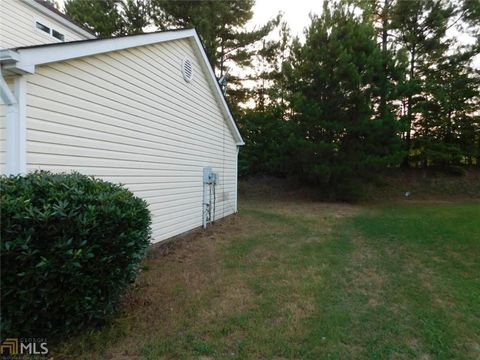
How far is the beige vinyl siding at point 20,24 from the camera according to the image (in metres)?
5.82

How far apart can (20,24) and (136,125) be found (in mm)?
3790

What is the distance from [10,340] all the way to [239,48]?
59.0 feet

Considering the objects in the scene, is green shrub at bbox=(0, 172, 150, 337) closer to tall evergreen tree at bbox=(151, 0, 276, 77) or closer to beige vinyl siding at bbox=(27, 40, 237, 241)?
beige vinyl siding at bbox=(27, 40, 237, 241)

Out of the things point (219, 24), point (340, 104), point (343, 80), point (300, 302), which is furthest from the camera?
point (219, 24)

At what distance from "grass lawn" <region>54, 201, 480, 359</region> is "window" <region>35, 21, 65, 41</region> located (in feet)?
18.8

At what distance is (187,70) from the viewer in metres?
6.84

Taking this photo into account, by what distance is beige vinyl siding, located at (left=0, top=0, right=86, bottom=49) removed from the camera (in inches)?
229

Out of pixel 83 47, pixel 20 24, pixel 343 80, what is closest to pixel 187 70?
pixel 83 47

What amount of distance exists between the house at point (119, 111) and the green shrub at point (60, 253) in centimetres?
117

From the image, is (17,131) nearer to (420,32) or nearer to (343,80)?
(343,80)

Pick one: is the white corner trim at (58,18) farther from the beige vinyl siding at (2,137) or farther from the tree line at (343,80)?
the tree line at (343,80)

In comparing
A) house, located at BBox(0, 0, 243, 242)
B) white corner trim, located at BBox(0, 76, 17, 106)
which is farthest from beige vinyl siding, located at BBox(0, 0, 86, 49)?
white corner trim, located at BBox(0, 76, 17, 106)

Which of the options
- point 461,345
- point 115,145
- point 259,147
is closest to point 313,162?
point 259,147

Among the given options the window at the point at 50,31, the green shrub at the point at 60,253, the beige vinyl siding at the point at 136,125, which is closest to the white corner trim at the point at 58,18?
the window at the point at 50,31
